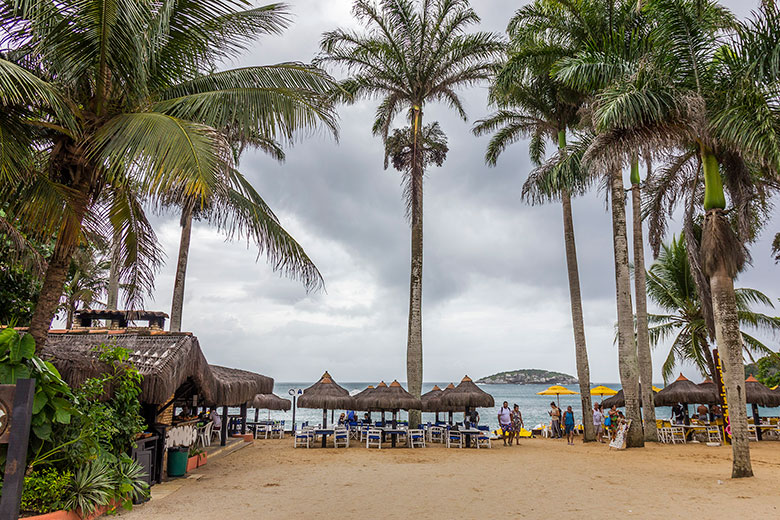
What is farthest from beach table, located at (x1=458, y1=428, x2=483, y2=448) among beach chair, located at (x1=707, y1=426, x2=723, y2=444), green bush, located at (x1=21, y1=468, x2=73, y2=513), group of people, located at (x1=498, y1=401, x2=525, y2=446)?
green bush, located at (x1=21, y1=468, x2=73, y2=513)

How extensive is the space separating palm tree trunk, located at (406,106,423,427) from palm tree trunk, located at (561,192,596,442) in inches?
216

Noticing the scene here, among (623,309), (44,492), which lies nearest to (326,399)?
(623,309)

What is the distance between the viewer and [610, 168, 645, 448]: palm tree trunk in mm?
16016

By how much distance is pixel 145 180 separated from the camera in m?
5.15

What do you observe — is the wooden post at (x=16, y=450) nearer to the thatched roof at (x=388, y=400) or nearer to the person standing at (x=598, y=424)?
the thatched roof at (x=388, y=400)

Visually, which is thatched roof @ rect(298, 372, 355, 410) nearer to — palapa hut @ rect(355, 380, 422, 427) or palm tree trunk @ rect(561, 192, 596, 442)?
palapa hut @ rect(355, 380, 422, 427)

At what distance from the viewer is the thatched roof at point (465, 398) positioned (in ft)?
59.6

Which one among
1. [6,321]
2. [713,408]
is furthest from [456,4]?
[713,408]

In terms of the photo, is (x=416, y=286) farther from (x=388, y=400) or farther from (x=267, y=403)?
(x=267, y=403)

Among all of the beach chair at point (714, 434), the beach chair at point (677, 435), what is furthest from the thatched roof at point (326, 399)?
the beach chair at point (714, 434)

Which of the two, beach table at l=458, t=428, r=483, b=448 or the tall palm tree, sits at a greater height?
the tall palm tree

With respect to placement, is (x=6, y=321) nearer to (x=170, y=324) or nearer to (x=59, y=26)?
(x=170, y=324)

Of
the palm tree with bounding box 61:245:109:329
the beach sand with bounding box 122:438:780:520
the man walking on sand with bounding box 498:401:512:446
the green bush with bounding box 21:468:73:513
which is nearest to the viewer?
the green bush with bounding box 21:468:73:513

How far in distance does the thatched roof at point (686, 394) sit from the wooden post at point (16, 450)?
68.8 ft
